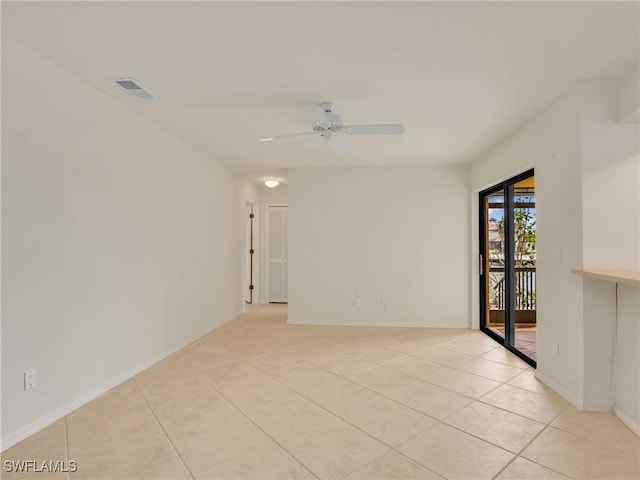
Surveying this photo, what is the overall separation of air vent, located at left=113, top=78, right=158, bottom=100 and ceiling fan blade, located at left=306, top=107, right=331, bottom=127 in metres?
1.31

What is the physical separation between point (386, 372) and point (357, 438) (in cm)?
122

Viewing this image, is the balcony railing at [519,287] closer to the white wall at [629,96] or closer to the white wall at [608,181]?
the white wall at [608,181]

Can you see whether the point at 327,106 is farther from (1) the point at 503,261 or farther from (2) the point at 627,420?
(1) the point at 503,261

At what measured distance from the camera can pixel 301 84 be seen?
2.63 metres

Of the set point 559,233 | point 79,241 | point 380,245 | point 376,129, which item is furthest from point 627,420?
point 79,241

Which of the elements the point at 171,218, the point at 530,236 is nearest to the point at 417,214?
the point at 530,236

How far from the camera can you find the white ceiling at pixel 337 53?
72.0 inches

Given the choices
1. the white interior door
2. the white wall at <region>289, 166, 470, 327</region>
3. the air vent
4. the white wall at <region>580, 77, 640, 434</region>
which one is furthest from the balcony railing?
the air vent

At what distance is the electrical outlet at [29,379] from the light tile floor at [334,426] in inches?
12.4

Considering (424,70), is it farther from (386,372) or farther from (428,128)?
(386,372)

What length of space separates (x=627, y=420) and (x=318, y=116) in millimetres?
3145

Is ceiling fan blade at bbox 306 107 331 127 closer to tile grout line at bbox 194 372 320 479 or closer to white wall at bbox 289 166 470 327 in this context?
tile grout line at bbox 194 372 320 479

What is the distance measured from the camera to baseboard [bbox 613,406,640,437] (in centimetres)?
226

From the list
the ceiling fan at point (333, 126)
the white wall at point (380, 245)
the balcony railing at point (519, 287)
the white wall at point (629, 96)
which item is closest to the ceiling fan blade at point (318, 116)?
the ceiling fan at point (333, 126)
